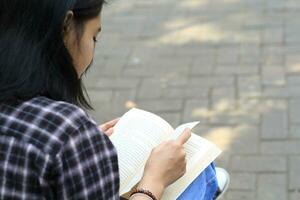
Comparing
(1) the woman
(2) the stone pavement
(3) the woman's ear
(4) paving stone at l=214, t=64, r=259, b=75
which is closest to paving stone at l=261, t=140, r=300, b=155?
(2) the stone pavement

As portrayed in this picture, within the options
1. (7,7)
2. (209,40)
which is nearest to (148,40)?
(209,40)

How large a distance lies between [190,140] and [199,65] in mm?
2065

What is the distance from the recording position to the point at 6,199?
4.38ft

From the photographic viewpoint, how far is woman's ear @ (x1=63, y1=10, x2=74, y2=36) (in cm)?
135

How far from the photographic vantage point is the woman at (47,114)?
1.29m

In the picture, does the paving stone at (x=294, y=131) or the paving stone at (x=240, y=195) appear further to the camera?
the paving stone at (x=294, y=131)

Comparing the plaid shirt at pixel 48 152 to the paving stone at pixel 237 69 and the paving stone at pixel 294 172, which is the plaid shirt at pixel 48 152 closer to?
the paving stone at pixel 294 172

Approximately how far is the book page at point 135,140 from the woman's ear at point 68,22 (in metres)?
0.50

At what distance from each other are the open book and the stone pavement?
3.53ft

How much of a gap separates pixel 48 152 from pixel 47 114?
3.4 inches

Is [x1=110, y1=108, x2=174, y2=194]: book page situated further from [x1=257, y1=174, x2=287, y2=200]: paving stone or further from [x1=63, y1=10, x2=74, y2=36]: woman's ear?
[x1=257, y1=174, x2=287, y2=200]: paving stone

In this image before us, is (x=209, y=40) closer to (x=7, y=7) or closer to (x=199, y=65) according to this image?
(x=199, y=65)

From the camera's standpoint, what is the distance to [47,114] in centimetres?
131

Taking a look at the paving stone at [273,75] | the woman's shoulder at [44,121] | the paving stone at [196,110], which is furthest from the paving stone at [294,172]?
the woman's shoulder at [44,121]
